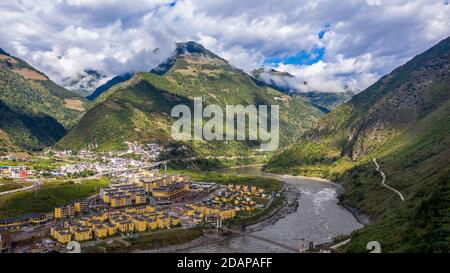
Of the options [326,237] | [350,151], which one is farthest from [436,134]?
[326,237]

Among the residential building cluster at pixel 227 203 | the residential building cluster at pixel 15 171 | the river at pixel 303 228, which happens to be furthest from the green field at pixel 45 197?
the river at pixel 303 228

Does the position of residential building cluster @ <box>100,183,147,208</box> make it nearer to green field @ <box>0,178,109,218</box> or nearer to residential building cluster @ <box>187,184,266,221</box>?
green field @ <box>0,178,109,218</box>

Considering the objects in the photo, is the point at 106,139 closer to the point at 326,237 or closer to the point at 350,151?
the point at 350,151

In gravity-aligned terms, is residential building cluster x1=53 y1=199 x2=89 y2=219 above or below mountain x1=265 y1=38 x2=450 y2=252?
below

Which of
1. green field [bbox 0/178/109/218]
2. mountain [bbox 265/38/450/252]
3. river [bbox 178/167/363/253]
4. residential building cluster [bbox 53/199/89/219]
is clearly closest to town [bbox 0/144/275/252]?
residential building cluster [bbox 53/199/89/219]

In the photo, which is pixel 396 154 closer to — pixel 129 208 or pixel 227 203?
pixel 227 203

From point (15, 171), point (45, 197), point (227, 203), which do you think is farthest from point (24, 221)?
point (15, 171)

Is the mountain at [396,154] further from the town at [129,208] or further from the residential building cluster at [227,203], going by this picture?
the town at [129,208]
